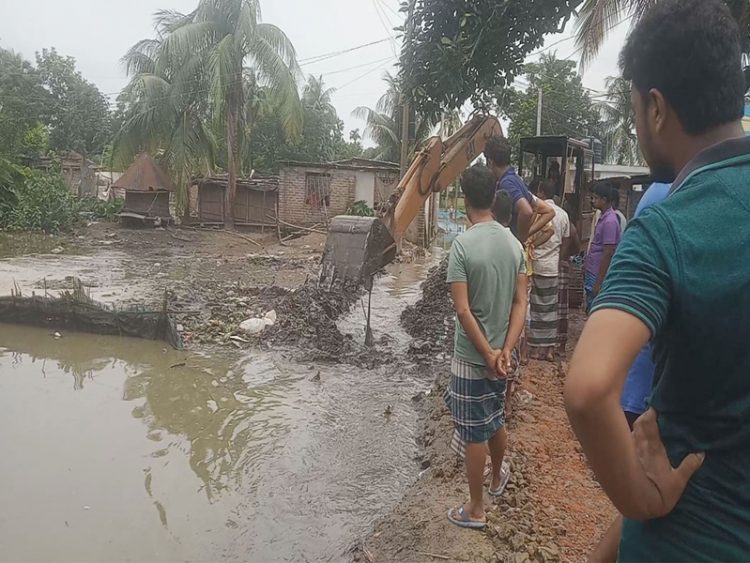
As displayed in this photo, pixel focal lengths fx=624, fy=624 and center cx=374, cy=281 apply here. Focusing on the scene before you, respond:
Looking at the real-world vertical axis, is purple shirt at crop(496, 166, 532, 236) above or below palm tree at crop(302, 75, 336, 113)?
below

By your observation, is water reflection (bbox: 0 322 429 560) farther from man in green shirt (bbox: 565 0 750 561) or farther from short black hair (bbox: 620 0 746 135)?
short black hair (bbox: 620 0 746 135)

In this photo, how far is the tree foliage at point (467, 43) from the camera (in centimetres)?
612

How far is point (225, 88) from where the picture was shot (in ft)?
72.3

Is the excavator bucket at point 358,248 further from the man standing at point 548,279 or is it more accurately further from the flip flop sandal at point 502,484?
the flip flop sandal at point 502,484

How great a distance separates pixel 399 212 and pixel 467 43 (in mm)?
1941

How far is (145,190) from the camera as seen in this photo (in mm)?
23328

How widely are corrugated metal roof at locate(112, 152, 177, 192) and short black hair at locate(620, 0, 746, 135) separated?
2392 cm

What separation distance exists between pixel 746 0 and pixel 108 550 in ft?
24.8

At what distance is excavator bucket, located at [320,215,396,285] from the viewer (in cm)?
715

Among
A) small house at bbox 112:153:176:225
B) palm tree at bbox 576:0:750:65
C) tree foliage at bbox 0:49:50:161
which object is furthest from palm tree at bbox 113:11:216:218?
palm tree at bbox 576:0:750:65

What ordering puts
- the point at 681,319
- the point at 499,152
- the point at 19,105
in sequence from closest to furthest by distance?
the point at 681,319 < the point at 499,152 < the point at 19,105

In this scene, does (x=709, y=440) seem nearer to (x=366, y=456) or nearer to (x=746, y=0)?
(x=366, y=456)

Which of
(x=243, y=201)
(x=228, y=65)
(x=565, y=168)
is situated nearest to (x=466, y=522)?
(x=565, y=168)

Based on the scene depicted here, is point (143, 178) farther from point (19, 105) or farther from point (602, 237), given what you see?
point (602, 237)
